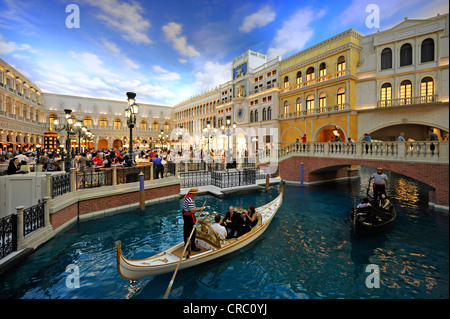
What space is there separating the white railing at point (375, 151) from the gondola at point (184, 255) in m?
6.48

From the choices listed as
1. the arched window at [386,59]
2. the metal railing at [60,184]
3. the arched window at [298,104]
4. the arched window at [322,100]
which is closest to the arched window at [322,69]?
the arched window at [322,100]

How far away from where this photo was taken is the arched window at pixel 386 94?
16.9 m

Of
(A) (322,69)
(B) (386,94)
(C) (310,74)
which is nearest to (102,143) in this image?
(C) (310,74)

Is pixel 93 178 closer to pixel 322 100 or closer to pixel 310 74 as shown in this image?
pixel 322 100

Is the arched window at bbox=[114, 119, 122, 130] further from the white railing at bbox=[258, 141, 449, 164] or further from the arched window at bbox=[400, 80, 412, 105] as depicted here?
the arched window at bbox=[400, 80, 412, 105]

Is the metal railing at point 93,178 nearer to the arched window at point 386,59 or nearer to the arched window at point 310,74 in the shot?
the arched window at point 386,59

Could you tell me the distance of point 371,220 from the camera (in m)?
7.66

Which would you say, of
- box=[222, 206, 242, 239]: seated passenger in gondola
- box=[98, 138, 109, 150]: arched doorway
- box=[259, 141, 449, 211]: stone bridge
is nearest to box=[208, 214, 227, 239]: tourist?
box=[222, 206, 242, 239]: seated passenger in gondola

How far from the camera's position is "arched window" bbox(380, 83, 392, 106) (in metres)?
16.9

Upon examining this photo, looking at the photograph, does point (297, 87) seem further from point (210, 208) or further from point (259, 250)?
point (259, 250)

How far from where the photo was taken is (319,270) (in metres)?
5.62

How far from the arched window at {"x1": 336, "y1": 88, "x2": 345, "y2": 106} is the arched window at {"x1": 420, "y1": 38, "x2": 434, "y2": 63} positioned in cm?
557

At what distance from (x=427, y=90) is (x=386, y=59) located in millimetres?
3915
